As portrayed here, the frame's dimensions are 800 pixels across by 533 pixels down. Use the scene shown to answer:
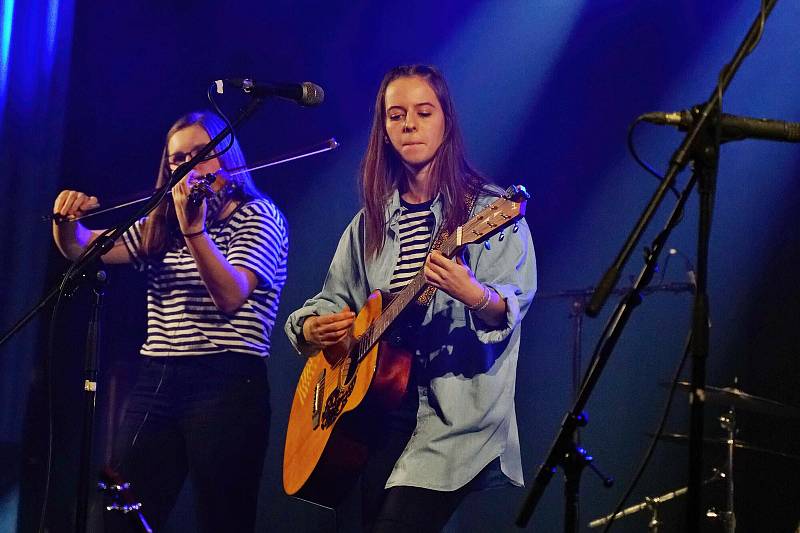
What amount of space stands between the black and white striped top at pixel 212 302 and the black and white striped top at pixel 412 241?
53 centimetres

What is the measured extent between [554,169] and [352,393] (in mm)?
1227

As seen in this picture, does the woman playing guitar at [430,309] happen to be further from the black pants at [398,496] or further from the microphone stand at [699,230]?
the microphone stand at [699,230]

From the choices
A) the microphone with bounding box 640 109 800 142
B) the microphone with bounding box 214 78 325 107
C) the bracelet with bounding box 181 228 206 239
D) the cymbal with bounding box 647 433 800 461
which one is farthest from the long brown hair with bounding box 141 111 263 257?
the microphone with bounding box 640 109 800 142

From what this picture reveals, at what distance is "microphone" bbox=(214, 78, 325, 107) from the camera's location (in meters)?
3.06

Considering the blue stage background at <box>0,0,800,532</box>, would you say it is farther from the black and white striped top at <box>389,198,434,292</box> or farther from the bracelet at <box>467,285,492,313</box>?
the bracelet at <box>467,285,492,313</box>

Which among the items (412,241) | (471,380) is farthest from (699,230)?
(412,241)

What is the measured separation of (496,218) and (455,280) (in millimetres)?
218

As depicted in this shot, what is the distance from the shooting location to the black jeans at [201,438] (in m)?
3.27

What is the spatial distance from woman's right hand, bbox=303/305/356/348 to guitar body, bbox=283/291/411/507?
1.2 inches

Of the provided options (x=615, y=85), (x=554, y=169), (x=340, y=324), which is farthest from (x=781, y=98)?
(x=340, y=324)

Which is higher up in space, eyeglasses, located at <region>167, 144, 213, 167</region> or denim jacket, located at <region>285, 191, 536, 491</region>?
eyeglasses, located at <region>167, 144, 213, 167</region>

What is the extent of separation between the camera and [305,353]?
3.47 metres

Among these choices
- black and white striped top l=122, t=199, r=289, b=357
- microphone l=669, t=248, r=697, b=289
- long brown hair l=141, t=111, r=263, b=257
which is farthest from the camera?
A: long brown hair l=141, t=111, r=263, b=257

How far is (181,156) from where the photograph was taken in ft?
12.4
